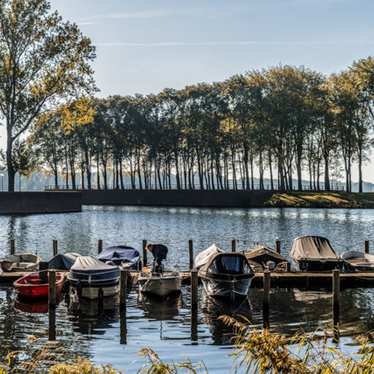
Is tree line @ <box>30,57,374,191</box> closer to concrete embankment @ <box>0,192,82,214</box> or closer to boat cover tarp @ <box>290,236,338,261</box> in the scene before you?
concrete embankment @ <box>0,192,82,214</box>

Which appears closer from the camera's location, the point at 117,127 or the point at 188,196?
the point at 188,196

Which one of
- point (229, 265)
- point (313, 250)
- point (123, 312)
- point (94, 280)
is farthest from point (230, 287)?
point (313, 250)

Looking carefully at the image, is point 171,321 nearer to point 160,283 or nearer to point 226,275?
point 160,283

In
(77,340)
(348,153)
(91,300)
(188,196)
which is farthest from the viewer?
(188,196)

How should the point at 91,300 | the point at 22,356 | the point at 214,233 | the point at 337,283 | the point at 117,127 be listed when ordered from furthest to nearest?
the point at 117,127, the point at 214,233, the point at 91,300, the point at 337,283, the point at 22,356

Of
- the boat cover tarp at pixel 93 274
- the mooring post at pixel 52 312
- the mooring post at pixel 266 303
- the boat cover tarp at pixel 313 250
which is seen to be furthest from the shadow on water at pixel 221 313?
the boat cover tarp at pixel 313 250

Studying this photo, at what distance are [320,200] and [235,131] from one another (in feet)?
71.6

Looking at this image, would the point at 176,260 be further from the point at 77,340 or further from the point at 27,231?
the point at 27,231

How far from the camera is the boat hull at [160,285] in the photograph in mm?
32750

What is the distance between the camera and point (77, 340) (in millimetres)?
24312

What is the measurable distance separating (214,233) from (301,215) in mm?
29445

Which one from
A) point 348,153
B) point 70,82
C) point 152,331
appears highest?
point 70,82

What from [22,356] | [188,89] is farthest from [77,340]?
[188,89]

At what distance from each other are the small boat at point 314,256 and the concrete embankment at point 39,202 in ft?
194
